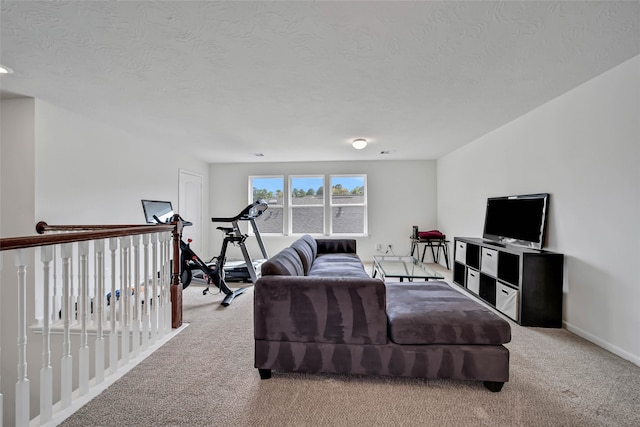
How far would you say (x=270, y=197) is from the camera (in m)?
6.00

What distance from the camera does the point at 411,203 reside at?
18.5 feet

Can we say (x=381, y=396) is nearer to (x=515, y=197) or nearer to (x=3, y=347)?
(x=515, y=197)

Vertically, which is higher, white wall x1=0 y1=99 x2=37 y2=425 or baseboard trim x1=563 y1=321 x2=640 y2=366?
white wall x1=0 y1=99 x2=37 y2=425

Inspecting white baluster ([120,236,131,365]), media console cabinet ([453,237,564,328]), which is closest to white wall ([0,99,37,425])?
white baluster ([120,236,131,365])

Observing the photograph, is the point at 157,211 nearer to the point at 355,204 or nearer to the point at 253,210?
the point at 253,210

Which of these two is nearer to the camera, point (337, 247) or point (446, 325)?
point (446, 325)

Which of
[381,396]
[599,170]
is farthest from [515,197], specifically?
[381,396]

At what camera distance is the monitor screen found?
383 cm

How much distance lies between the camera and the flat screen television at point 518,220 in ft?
8.70

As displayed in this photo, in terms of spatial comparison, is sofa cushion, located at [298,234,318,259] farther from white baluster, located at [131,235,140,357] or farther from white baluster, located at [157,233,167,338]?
white baluster, located at [131,235,140,357]

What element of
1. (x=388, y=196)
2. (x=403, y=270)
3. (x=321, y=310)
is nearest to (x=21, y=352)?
(x=321, y=310)

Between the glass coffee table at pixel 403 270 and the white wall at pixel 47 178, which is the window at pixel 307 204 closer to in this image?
the glass coffee table at pixel 403 270

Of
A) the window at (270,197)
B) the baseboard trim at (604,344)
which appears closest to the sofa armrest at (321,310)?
the baseboard trim at (604,344)

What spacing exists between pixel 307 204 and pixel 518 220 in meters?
3.94
